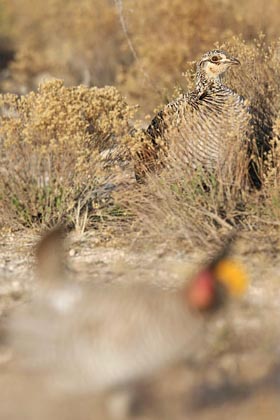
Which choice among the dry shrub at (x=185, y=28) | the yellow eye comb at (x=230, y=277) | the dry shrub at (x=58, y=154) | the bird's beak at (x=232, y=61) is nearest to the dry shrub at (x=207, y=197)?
the dry shrub at (x=58, y=154)

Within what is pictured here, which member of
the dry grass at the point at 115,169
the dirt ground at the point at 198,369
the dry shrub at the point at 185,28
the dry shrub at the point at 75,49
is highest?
the dry shrub at the point at 75,49

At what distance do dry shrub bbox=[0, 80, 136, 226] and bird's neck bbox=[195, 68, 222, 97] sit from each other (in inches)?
30.1

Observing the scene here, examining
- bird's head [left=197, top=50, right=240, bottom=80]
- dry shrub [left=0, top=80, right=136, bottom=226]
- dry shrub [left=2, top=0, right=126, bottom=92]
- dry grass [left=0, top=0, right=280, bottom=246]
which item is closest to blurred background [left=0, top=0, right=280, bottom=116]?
dry shrub [left=2, top=0, right=126, bottom=92]

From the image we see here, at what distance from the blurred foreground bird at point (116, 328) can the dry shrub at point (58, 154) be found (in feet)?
11.3

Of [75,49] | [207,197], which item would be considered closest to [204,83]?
[207,197]

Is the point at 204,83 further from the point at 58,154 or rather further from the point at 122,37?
the point at 122,37

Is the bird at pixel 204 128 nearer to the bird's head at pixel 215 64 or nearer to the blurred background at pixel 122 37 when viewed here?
the bird's head at pixel 215 64

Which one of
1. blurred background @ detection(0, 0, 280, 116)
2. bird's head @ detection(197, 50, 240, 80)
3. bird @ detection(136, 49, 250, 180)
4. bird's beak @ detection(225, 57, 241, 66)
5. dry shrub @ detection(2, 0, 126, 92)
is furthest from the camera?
dry shrub @ detection(2, 0, 126, 92)

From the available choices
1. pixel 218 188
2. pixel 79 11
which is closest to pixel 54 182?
pixel 218 188

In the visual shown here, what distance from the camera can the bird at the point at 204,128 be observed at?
7625 mm

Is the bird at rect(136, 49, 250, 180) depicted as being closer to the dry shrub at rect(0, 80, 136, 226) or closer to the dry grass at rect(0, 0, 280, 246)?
the dry grass at rect(0, 0, 280, 246)

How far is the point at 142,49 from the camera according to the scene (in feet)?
48.8

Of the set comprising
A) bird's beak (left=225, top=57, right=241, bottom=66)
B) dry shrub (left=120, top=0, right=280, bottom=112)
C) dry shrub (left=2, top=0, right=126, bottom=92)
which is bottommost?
bird's beak (left=225, top=57, right=241, bottom=66)

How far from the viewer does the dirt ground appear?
459 centimetres
